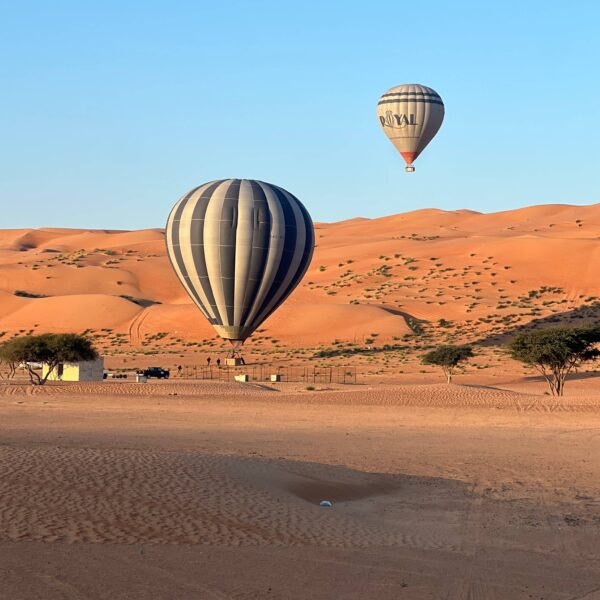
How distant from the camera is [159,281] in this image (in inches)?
5266

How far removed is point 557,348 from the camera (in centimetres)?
5100

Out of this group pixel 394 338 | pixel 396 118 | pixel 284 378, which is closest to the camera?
pixel 284 378

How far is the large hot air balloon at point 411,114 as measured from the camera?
86.9 metres

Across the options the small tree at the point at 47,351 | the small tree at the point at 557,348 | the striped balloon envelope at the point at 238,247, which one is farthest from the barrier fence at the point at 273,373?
the small tree at the point at 557,348

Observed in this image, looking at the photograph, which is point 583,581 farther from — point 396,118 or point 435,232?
point 435,232

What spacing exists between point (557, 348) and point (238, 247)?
21.1m

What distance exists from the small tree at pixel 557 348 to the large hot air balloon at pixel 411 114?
1466 inches

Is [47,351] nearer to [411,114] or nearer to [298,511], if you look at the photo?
[298,511]

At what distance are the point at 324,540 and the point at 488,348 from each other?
59759mm

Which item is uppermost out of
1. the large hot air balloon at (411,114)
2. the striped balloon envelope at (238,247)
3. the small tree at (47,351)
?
the large hot air balloon at (411,114)

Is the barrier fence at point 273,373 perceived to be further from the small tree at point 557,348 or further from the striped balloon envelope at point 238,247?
the small tree at point 557,348

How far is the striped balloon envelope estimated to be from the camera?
6316 centimetres

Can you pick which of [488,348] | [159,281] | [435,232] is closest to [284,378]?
[488,348]

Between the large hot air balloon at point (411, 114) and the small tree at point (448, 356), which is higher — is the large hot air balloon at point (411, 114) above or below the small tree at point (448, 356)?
above
